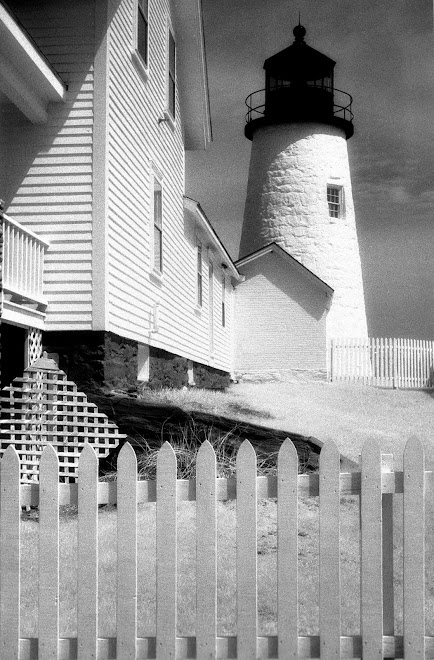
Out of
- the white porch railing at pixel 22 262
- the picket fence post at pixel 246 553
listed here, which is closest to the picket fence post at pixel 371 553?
the picket fence post at pixel 246 553

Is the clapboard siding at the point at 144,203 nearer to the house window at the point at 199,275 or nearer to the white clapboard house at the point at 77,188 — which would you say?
the white clapboard house at the point at 77,188

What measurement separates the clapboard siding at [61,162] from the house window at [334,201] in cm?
1335

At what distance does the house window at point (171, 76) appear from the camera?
1419 cm

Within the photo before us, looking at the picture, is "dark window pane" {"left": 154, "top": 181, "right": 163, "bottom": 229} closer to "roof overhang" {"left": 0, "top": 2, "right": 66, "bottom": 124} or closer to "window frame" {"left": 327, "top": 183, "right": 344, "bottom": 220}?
"roof overhang" {"left": 0, "top": 2, "right": 66, "bottom": 124}

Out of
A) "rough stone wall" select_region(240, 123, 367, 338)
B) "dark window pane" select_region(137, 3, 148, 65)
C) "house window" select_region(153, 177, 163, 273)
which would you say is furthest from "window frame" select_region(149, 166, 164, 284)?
"rough stone wall" select_region(240, 123, 367, 338)

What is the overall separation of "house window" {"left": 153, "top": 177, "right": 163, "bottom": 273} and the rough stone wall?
9.29 metres

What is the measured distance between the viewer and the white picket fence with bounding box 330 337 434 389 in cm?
2128

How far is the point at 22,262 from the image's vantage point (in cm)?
899

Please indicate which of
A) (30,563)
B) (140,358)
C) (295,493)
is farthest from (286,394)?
(295,493)

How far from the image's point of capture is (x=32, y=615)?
4.80m

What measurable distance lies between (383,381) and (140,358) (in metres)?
10.8

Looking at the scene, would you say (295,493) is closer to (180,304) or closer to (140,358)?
(140,358)

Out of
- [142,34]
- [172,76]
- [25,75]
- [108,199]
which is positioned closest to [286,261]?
[172,76]

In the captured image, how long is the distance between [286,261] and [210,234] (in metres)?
5.39
